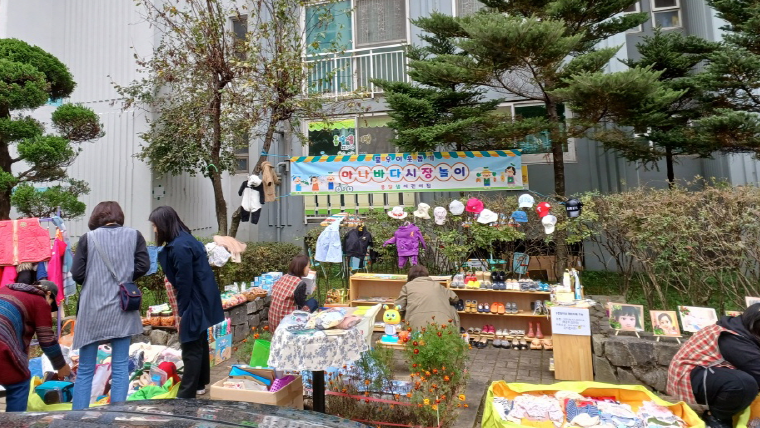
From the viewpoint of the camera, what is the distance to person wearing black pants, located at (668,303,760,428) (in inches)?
125

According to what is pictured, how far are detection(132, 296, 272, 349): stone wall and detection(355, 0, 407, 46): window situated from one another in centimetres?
834

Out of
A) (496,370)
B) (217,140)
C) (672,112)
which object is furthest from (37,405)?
(672,112)

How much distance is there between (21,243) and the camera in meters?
5.59

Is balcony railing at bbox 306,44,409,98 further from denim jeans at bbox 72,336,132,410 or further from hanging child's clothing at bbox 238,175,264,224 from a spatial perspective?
denim jeans at bbox 72,336,132,410

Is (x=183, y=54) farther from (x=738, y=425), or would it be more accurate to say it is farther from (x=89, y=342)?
(x=738, y=425)

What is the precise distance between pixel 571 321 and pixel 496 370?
1209mm

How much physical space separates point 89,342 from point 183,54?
7.81 metres

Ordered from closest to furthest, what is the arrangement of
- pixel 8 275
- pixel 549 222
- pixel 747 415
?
1. pixel 747 415
2. pixel 8 275
3. pixel 549 222

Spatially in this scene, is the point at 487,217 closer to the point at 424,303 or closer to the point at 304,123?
the point at 424,303

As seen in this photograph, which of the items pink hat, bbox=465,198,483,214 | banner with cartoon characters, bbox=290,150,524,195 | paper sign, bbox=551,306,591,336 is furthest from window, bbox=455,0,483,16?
paper sign, bbox=551,306,591,336

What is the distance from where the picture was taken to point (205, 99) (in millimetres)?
9070

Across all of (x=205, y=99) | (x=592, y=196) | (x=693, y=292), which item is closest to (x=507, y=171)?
(x=592, y=196)

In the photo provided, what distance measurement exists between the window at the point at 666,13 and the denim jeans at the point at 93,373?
573 inches

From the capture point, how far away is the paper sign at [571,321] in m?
5.18
